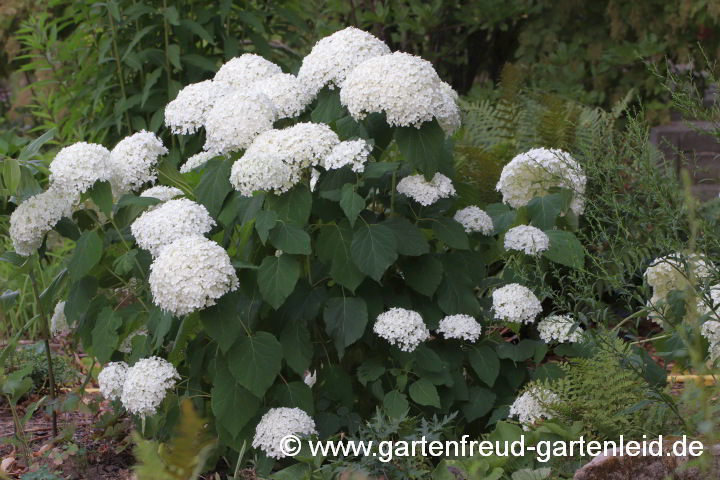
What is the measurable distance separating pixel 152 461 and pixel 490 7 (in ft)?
21.1

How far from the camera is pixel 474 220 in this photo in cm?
300

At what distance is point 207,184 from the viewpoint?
2895 millimetres

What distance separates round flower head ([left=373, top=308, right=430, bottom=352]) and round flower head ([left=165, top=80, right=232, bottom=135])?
3.16 ft

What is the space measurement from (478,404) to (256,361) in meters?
0.79

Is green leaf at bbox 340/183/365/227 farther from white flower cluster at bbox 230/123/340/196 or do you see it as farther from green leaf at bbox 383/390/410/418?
green leaf at bbox 383/390/410/418

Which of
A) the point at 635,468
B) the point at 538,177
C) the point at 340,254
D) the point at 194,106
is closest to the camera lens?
the point at 635,468

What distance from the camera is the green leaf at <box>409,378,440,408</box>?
9.02ft

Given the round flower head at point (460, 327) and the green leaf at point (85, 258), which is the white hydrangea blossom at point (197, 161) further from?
the round flower head at point (460, 327)

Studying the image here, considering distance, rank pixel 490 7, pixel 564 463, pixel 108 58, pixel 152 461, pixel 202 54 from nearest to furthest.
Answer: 1. pixel 152 461
2. pixel 564 463
3. pixel 108 58
4. pixel 202 54
5. pixel 490 7

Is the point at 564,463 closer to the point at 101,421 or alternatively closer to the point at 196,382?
the point at 196,382

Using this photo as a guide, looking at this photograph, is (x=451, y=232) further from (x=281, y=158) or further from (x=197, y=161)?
(x=197, y=161)

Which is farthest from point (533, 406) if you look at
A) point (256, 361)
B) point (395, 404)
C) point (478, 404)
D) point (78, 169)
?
point (78, 169)

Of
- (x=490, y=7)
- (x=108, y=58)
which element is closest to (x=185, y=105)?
(x=108, y=58)

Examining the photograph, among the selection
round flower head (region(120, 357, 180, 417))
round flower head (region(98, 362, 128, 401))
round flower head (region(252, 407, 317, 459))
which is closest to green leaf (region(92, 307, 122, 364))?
round flower head (region(98, 362, 128, 401))
